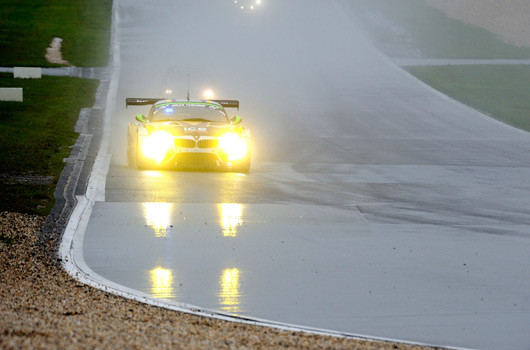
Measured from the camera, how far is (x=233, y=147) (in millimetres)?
16766

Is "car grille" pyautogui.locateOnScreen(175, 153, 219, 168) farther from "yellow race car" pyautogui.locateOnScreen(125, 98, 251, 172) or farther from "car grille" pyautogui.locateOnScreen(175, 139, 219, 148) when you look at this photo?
"car grille" pyautogui.locateOnScreen(175, 139, 219, 148)

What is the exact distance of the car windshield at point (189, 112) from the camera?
1781cm

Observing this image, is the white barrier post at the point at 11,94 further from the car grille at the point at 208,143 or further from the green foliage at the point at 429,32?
the green foliage at the point at 429,32

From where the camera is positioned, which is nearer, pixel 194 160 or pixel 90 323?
pixel 90 323

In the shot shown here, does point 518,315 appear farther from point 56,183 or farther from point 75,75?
point 75,75

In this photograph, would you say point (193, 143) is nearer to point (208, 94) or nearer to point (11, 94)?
point (11, 94)

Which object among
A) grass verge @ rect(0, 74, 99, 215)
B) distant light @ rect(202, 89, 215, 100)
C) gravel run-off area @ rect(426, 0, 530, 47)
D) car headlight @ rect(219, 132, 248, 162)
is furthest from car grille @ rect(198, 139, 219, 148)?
gravel run-off area @ rect(426, 0, 530, 47)

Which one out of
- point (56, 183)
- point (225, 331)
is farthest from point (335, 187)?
point (225, 331)

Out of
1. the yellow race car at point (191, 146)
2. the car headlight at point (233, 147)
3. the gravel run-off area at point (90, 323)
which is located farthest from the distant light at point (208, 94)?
the gravel run-off area at point (90, 323)

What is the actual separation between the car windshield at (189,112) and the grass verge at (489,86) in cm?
1139

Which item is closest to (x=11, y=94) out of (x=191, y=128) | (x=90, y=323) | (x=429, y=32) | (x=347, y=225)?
(x=191, y=128)

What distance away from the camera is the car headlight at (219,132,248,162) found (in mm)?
16734

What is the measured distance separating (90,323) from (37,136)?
14.1 m

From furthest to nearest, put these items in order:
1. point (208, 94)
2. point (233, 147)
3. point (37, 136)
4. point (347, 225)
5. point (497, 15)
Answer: point (497, 15)
point (208, 94)
point (37, 136)
point (233, 147)
point (347, 225)
